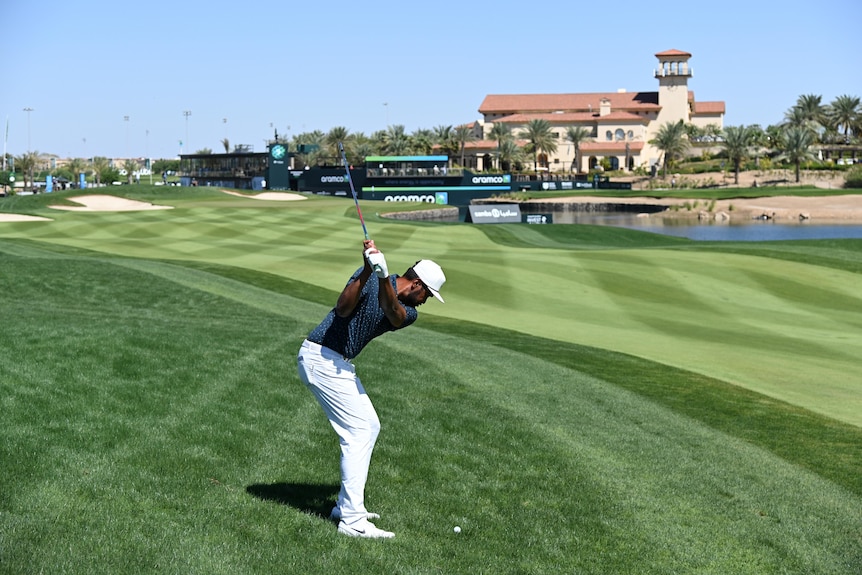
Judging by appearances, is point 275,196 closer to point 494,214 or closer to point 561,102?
point 494,214

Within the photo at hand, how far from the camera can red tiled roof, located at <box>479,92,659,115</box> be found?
192 metres

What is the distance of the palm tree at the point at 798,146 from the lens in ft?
463

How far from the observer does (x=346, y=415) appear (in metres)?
8.18

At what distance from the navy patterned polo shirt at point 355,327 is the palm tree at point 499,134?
524ft

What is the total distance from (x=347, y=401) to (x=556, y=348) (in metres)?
13.0

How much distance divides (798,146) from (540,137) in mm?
40602

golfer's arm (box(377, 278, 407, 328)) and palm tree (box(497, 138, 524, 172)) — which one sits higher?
palm tree (box(497, 138, 524, 172))

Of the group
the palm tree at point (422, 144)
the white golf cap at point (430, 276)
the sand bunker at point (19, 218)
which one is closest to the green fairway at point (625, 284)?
the sand bunker at point (19, 218)

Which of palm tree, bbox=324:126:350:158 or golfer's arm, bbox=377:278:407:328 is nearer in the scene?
golfer's arm, bbox=377:278:407:328

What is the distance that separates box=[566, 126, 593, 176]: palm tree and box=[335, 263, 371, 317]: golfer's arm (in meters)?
163

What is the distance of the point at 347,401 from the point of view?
26.8 ft

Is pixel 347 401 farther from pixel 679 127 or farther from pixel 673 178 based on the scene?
pixel 679 127

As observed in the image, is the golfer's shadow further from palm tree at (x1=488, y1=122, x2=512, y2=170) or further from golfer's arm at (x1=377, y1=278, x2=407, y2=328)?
palm tree at (x1=488, y1=122, x2=512, y2=170)

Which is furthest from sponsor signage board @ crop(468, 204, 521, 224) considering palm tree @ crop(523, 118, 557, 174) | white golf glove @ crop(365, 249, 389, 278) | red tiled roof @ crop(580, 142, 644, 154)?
red tiled roof @ crop(580, 142, 644, 154)
